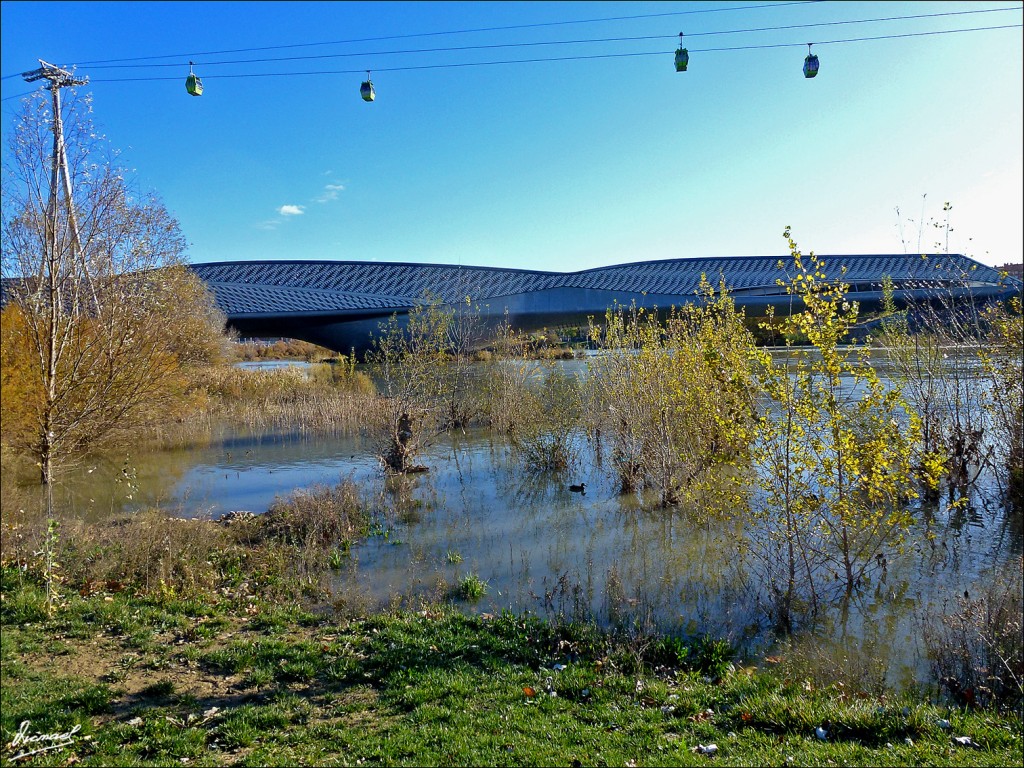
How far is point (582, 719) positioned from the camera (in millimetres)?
4922

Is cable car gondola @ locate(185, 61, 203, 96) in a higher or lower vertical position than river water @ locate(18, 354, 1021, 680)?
higher

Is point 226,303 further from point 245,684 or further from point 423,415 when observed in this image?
point 245,684

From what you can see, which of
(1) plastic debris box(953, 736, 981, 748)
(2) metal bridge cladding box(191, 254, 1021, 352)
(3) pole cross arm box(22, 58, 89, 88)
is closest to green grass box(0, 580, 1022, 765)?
(1) plastic debris box(953, 736, 981, 748)

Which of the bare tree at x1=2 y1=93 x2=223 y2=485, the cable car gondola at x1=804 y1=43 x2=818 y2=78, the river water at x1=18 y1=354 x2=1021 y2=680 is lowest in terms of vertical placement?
the river water at x1=18 y1=354 x2=1021 y2=680

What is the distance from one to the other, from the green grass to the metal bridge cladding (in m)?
45.8

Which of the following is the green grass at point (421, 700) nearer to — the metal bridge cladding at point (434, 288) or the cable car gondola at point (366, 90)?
the cable car gondola at point (366, 90)

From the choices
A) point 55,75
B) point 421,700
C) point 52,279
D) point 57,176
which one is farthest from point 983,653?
point 55,75

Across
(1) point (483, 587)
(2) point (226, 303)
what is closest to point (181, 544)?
(1) point (483, 587)

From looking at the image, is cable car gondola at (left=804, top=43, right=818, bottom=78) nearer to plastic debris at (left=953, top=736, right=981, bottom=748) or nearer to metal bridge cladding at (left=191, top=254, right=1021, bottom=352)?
plastic debris at (left=953, top=736, right=981, bottom=748)

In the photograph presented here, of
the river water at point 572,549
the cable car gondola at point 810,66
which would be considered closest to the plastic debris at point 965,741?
the river water at point 572,549

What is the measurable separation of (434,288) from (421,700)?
50890 millimetres

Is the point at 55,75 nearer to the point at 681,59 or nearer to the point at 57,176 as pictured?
the point at 57,176

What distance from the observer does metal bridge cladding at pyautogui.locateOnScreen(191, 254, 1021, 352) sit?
51.9 meters

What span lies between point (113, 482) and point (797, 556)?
51.4 feet
